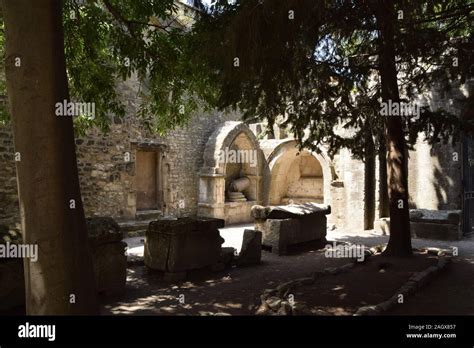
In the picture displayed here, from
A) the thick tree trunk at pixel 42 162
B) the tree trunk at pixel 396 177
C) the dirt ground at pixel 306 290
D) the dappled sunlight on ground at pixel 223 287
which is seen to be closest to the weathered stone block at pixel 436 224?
the dappled sunlight on ground at pixel 223 287

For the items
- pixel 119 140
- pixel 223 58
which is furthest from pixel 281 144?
pixel 223 58

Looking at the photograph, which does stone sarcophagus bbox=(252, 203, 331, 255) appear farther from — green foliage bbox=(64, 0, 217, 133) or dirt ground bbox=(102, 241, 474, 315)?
green foliage bbox=(64, 0, 217, 133)

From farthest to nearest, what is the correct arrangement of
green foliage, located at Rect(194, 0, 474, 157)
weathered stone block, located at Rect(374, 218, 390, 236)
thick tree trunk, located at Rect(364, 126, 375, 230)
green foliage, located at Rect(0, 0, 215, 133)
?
thick tree trunk, located at Rect(364, 126, 375, 230) < weathered stone block, located at Rect(374, 218, 390, 236) < green foliage, located at Rect(0, 0, 215, 133) < green foliage, located at Rect(194, 0, 474, 157)

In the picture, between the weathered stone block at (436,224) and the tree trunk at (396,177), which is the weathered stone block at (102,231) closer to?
the tree trunk at (396,177)

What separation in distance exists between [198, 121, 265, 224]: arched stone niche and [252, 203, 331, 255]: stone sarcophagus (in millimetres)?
5277

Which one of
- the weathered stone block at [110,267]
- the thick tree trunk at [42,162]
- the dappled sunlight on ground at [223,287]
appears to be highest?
the thick tree trunk at [42,162]

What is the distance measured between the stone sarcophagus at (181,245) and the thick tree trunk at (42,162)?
3.81m

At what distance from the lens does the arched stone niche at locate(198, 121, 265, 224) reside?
14469mm

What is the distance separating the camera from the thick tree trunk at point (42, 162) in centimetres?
267

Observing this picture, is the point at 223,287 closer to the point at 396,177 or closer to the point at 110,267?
the point at 110,267

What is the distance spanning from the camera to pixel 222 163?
1453 centimetres

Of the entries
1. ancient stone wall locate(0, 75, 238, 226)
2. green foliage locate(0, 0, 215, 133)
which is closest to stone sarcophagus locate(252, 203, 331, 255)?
green foliage locate(0, 0, 215, 133)

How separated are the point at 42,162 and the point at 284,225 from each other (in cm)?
680

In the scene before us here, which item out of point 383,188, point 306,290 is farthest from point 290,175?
point 306,290
